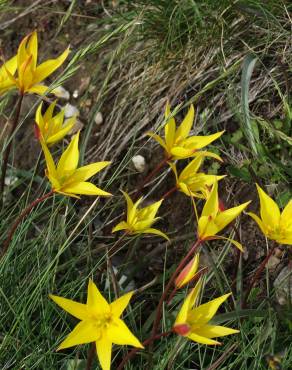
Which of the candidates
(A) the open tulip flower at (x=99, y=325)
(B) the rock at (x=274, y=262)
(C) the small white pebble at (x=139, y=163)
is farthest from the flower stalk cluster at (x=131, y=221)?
(C) the small white pebble at (x=139, y=163)

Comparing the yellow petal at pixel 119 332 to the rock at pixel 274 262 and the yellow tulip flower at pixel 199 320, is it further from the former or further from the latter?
the rock at pixel 274 262

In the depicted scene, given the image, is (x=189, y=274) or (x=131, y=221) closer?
(x=189, y=274)

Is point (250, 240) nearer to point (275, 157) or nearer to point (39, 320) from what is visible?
point (275, 157)

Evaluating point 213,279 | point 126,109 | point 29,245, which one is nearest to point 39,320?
point 29,245

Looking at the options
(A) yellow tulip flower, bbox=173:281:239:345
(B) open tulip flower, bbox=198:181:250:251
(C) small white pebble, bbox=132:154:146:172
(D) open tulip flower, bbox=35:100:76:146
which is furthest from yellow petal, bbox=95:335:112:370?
(C) small white pebble, bbox=132:154:146:172

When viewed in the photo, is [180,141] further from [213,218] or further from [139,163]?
Result: [139,163]

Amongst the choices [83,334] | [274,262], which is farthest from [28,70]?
[274,262]

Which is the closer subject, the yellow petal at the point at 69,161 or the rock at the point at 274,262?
the yellow petal at the point at 69,161
